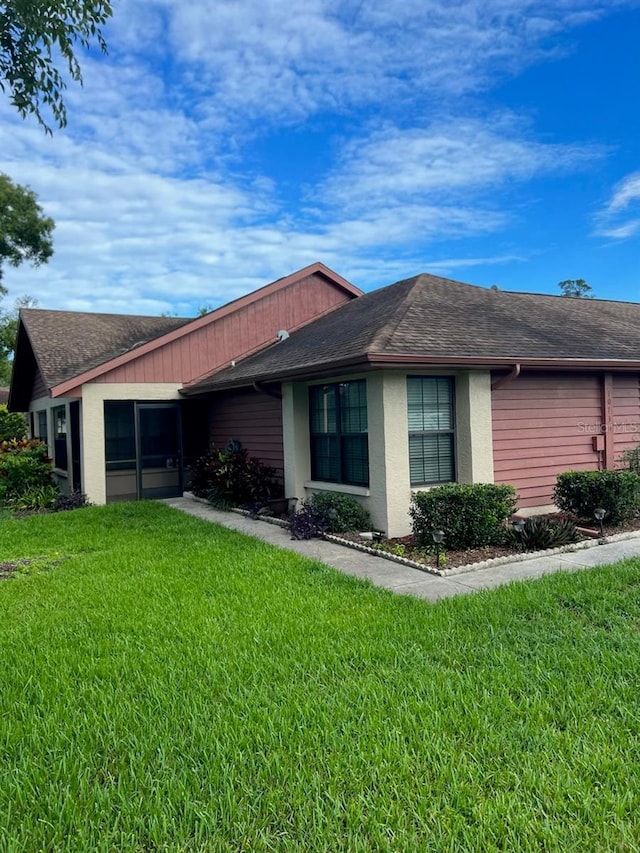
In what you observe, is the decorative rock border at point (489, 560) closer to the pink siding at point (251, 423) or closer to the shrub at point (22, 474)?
the pink siding at point (251, 423)

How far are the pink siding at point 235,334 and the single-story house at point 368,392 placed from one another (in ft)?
0.11

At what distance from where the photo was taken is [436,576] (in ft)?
20.5

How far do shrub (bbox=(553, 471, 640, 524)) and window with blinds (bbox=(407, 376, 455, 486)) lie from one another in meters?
1.77

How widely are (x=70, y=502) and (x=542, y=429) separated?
968 cm

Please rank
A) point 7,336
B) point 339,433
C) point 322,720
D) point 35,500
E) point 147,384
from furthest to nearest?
point 7,336 → point 147,384 → point 35,500 → point 339,433 → point 322,720

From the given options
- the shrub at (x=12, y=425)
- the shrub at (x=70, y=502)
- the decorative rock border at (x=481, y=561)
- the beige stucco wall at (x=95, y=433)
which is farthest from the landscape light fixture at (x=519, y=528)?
the shrub at (x=12, y=425)

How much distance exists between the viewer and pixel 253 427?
12289 mm

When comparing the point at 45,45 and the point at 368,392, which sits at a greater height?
the point at 45,45

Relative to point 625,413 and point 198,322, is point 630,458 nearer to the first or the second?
point 625,413

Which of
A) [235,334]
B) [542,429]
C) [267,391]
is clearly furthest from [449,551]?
[235,334]

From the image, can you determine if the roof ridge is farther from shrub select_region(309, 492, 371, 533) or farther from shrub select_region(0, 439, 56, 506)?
shrub select_region(0, 439, 56, 506)

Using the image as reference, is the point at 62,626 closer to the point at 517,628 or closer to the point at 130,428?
the point at 517,628

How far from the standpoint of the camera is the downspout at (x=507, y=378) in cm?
860

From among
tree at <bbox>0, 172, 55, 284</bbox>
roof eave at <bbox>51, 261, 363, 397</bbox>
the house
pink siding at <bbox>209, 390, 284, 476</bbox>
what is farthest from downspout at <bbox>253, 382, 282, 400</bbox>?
tree at <bbox>0, 172, 55, 284</bbox>
